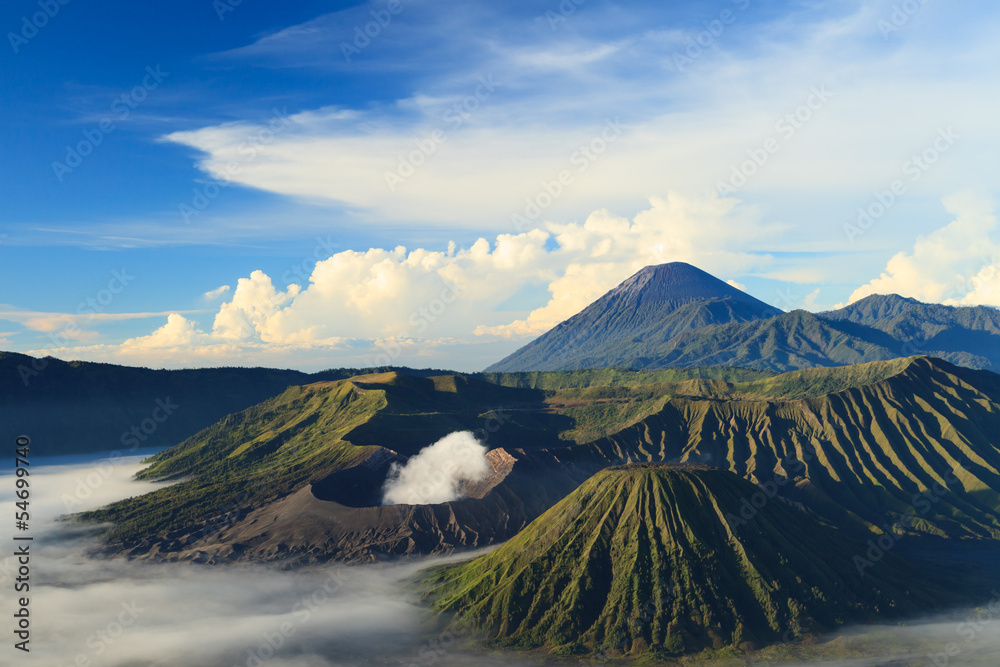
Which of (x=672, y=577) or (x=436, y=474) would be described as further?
(x=436, y=474)

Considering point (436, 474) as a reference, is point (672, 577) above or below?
below

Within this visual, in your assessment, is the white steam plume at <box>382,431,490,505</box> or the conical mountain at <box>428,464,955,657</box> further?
the white steam plume at <box>382,431,490,505</box>

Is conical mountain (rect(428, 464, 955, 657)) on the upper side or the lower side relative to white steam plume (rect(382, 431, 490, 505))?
lower

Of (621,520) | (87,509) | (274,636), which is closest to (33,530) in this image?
(87,509)
